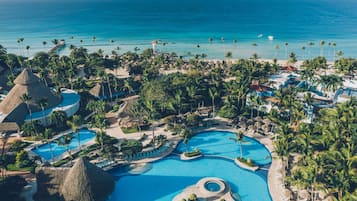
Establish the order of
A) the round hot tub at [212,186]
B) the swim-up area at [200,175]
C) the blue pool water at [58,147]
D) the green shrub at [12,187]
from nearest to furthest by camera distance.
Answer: the green shrub at [12,187] < the round hot tub at [212,186] < the swim-up area at [200,175] < the blue pool water at [58,147]

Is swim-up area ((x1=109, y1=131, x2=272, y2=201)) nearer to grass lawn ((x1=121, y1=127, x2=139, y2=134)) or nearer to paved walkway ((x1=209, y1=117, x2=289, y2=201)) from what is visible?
paved walkway ((x1=209, y1=117, x2=289, y2=201))

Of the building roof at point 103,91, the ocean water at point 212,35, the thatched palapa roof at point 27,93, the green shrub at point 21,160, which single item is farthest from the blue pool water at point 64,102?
the ocean water at point 212,35

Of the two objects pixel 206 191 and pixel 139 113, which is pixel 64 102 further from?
pixel 206 191

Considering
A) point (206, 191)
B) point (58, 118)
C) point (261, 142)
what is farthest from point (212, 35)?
point (206, 191)

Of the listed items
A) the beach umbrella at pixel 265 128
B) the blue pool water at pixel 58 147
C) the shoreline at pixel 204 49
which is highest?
the shoreline at pixel 204 49

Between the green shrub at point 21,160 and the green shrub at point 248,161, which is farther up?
the green shrub at point 21,160

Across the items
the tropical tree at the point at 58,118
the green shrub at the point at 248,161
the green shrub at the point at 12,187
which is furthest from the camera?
the tropical tree at the point at 58,118

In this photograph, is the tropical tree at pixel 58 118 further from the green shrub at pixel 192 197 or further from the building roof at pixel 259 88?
the building roof at pixel 259 88
